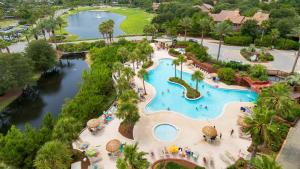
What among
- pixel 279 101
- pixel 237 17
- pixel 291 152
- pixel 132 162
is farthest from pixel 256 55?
pixel 132 162

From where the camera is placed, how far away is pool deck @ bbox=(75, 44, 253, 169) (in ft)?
90.4

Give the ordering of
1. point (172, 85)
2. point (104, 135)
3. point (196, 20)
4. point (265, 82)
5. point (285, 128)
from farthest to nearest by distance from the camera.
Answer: point (196, 20) → point (172, 85) → point (265, 82) → point (104, 135) → point (285, 128)

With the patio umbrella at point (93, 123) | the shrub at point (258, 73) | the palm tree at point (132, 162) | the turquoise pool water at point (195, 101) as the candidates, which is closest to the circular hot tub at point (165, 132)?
the turquoise pool water at point (195, 101)

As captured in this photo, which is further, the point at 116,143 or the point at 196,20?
the point at 196,20

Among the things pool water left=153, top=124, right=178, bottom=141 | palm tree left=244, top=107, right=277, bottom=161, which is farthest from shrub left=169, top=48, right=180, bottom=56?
palm tree left=244, top=107, right=277, bottom=161

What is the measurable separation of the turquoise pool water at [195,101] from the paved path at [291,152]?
1058 cm

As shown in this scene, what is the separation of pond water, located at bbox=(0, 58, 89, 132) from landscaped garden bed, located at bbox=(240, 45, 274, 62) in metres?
42.5

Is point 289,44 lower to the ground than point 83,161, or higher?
higher

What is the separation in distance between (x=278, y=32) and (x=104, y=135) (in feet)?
180

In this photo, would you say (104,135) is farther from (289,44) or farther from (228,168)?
(289,44)

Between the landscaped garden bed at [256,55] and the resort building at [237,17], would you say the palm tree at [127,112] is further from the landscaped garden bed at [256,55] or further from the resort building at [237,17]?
the resort building at [237,17]

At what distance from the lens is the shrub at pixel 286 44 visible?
59.2 m

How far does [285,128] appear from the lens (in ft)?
97.6

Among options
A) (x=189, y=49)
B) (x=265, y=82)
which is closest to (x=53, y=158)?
(x=265, y=82)
